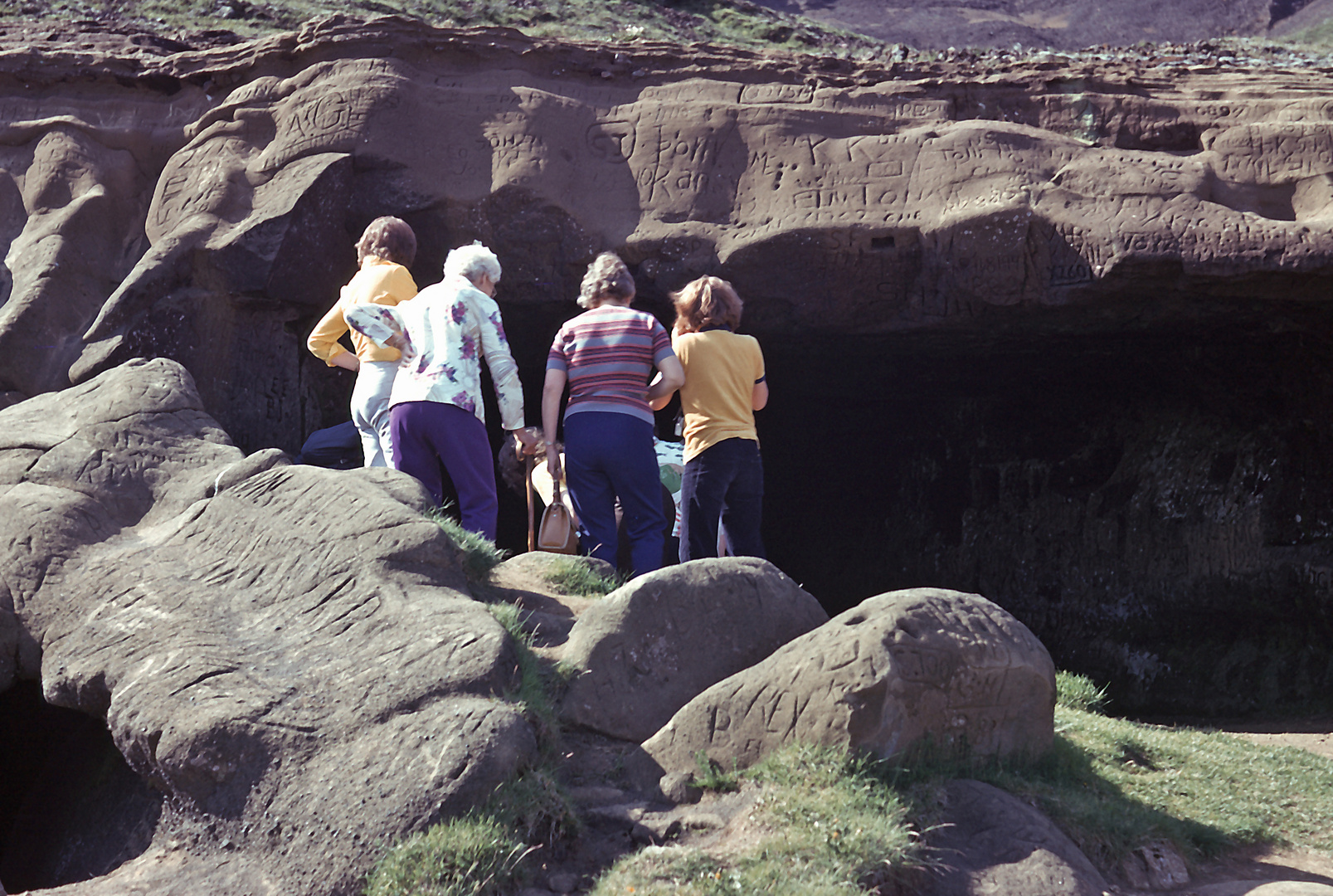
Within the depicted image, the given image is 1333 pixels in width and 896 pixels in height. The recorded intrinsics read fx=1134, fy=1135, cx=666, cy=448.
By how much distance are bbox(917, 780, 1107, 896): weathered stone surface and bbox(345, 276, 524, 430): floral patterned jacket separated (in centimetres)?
237

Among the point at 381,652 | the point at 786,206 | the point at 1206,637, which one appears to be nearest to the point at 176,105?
the point at 786,206

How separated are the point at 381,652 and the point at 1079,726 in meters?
2.49

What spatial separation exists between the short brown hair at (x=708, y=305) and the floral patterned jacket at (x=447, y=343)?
811mm

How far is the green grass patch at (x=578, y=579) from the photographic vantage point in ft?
14.5

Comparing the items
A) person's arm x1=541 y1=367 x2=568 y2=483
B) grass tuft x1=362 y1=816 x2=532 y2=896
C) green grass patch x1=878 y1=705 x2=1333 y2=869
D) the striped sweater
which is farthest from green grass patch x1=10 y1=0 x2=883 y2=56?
grass tuft x1=362 y1=816 x2=532 y2=896

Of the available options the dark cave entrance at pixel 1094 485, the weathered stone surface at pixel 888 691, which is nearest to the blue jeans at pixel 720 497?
the weathered stone surface at pixel 888 691

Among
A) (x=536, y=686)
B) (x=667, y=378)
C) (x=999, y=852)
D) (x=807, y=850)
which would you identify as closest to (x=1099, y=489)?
(x=667, y=378)

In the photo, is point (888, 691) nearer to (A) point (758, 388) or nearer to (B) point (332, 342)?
(A) point (758, 388)

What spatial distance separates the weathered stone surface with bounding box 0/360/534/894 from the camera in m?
2.86

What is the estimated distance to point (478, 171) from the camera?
6816 millimetres

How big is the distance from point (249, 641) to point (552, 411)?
1.58 metres

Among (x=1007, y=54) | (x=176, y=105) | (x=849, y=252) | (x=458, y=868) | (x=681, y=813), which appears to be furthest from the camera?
(x=1007, y=54)

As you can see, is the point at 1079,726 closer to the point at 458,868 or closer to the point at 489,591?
the point at 489,591

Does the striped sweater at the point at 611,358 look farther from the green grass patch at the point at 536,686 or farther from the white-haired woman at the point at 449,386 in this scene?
the green grass patch at the point at 536,686
